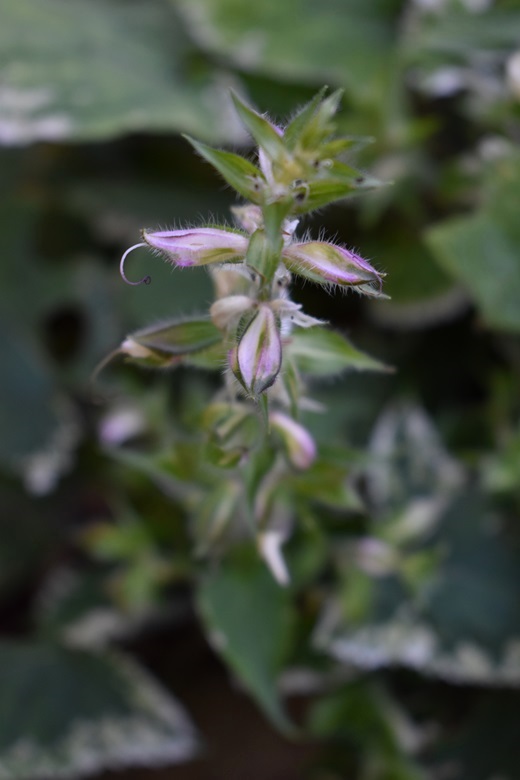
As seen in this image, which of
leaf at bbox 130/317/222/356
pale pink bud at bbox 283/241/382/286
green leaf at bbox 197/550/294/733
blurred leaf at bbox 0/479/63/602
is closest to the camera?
pale pink bud at bbox 283/241/382/286

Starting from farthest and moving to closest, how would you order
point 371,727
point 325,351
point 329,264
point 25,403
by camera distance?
point 25,403 → point 371,727 → point 325,351 → point 329,264

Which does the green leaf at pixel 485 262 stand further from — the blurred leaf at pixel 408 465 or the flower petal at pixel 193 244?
the flower petal at pixel 193 244

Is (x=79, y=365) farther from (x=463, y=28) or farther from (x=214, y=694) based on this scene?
(x=463, y=28)

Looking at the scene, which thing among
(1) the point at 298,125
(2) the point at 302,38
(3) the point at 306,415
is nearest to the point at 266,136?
(1) the point at 298,125

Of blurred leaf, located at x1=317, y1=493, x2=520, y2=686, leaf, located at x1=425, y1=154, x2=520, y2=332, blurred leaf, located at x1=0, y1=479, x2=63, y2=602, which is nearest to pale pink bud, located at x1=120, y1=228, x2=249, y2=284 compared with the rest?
leaf, located at x1=425, y1=154, x2=520, y2=332

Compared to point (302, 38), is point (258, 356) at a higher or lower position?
lower

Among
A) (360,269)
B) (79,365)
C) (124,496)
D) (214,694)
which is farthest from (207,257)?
(214,694)

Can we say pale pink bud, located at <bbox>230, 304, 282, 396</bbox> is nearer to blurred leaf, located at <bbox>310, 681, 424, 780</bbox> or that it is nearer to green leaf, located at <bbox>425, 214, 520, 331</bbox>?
green leaf, located at <bbox>425, 214, 520, 331</bbox>

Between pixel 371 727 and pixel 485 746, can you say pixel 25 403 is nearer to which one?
pixel 371 727
